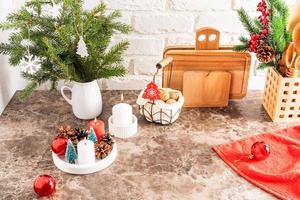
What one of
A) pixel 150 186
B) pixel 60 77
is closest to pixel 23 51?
pixel 60 77

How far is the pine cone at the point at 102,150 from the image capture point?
39.0 inches

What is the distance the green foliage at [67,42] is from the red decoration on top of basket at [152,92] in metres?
0.08

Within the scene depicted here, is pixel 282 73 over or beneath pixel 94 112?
over

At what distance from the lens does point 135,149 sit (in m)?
1.06

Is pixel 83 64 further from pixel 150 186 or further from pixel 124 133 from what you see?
pixel 150 186

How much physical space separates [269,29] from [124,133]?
18.8 inches

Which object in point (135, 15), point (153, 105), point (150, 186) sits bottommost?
point (150, 186)

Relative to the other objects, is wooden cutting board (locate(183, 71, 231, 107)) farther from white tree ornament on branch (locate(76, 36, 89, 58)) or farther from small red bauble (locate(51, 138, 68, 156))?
small red bauble (locate(51, 138, 68, 156))

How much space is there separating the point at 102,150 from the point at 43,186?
0.57ft

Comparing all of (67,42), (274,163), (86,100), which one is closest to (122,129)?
(86,100)

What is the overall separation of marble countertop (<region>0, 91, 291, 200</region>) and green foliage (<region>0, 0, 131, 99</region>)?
12cm

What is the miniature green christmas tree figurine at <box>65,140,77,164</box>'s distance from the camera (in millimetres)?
972

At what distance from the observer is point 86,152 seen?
3.15 feet

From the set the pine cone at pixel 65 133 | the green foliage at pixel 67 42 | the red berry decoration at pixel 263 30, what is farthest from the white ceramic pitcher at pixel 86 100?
the red berry decoration at pixel 263 30
